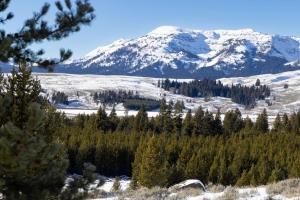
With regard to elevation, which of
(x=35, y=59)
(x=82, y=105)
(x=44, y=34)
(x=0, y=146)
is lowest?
(x=82, y=105)

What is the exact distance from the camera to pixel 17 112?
14156mm

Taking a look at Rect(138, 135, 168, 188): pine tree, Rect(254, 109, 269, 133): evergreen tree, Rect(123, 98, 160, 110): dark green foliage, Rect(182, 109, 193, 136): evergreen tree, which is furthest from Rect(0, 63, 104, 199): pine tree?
Rect(123, 98, 160, 110): dark green foliage

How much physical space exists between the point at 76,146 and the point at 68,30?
56352 mm

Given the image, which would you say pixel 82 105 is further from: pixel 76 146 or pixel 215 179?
pixel 215 179

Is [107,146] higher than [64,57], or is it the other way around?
[64,57]

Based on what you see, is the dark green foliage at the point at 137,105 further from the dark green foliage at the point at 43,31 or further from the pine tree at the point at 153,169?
the dark green foliage at the point at 43,31

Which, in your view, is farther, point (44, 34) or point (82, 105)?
point (82, 105)

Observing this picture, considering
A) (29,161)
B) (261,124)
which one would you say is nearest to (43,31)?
(29,161)

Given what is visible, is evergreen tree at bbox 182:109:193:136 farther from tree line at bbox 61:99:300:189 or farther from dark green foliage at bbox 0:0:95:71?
dark green foliage at bbox 0:0:95:71

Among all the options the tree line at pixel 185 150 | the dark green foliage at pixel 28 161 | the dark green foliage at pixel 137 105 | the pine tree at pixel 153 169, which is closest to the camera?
the dark green foliage at pixel 28 161

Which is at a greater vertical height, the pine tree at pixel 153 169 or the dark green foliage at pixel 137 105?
the pine tree at pixel 153 169

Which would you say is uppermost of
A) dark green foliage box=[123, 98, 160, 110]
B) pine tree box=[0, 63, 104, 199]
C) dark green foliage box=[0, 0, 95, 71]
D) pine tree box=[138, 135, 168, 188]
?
dark green foliage box=[0, 0, 95, 71]

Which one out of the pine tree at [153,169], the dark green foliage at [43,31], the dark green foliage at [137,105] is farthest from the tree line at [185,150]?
the dark green foliage at [137,105]

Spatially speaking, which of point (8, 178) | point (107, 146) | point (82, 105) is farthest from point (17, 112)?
point (82, 105)
